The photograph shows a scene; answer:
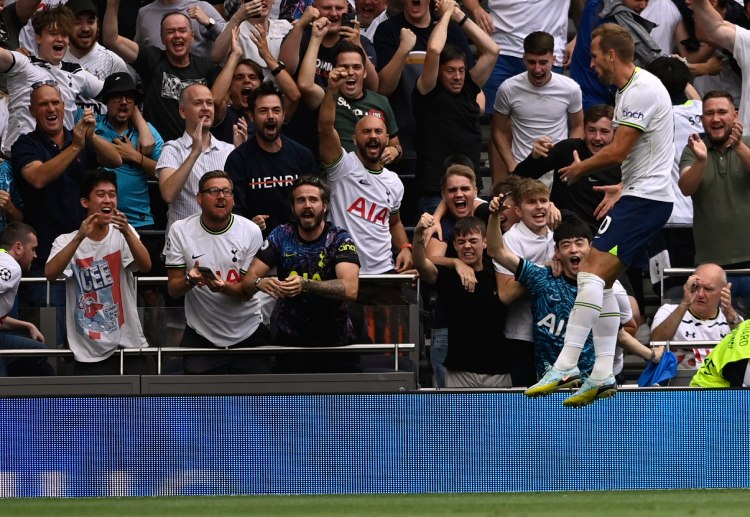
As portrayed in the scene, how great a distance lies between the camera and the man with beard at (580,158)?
11.5 meters

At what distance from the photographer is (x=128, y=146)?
37.7ft

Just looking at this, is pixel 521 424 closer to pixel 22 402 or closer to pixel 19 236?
pixel 22 402

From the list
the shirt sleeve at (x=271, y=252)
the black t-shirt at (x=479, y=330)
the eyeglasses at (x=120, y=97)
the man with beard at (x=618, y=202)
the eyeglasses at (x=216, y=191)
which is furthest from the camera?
the eyeglasses at (x=120, y=97)

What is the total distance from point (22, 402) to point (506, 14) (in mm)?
6382

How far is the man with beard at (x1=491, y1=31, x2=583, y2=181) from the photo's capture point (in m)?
12.6

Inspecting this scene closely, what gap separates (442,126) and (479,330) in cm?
243

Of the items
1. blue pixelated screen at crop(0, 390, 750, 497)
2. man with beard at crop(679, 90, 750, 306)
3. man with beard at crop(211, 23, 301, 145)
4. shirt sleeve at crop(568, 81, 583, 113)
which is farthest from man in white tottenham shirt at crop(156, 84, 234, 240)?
man with beard at crop(679, 90, 750, 306)

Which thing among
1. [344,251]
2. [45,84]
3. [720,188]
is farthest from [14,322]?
[720,188]

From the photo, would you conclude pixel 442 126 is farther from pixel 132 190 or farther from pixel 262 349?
pixel 262 349

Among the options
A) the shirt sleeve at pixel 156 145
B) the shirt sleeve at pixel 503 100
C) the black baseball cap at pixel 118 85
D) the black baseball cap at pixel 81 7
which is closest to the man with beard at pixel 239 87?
the shirt sleeve at pixel 156 145

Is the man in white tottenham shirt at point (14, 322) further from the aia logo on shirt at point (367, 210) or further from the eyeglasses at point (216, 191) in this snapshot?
the aia logo on shirt at point (367, 210)

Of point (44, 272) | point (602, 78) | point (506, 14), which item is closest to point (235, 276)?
point (44, 272)

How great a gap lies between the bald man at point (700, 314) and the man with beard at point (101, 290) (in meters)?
3.85

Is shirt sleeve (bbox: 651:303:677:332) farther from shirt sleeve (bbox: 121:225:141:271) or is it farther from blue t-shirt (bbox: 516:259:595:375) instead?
shirt sleeve (bbox: 121:225:141:271)
